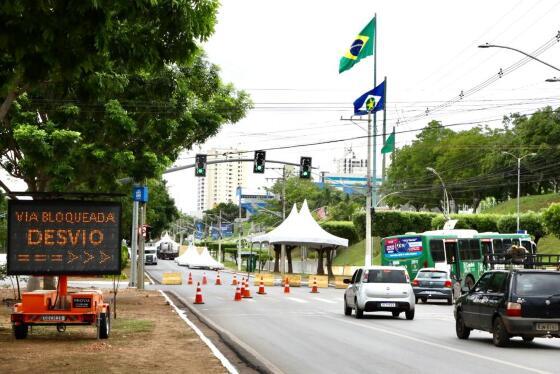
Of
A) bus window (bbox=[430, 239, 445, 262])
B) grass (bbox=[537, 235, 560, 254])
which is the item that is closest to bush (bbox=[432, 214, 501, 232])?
grass (bbox=[537, 235, 560, 254])

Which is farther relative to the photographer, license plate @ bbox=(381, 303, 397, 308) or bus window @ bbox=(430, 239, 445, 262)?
bus window @ bbox=(430, 239, 445, 262)

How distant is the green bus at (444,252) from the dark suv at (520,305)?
25.8 meters

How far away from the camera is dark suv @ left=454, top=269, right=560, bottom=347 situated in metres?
16.9

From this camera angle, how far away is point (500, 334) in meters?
17.2

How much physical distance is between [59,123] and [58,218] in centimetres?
966

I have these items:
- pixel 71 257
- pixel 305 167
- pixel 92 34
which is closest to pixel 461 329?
pixel 71 257

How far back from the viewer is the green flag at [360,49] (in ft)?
154

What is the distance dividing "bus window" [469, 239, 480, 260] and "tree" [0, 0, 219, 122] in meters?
35.0

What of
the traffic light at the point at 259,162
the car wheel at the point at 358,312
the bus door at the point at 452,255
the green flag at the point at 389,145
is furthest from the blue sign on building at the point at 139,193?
the bus door at the point at 452,255

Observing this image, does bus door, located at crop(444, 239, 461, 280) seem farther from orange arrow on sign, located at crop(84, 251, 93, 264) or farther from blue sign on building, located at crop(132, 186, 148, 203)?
orange arrow on sign, located at crop(84, 251, 93, 264)

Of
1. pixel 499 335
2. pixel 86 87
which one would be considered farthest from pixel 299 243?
pixel 86 87

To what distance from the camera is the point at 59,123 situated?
25312mm

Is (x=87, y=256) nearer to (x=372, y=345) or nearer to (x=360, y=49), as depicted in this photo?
(x=372, y=345)

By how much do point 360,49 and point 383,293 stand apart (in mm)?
23388
